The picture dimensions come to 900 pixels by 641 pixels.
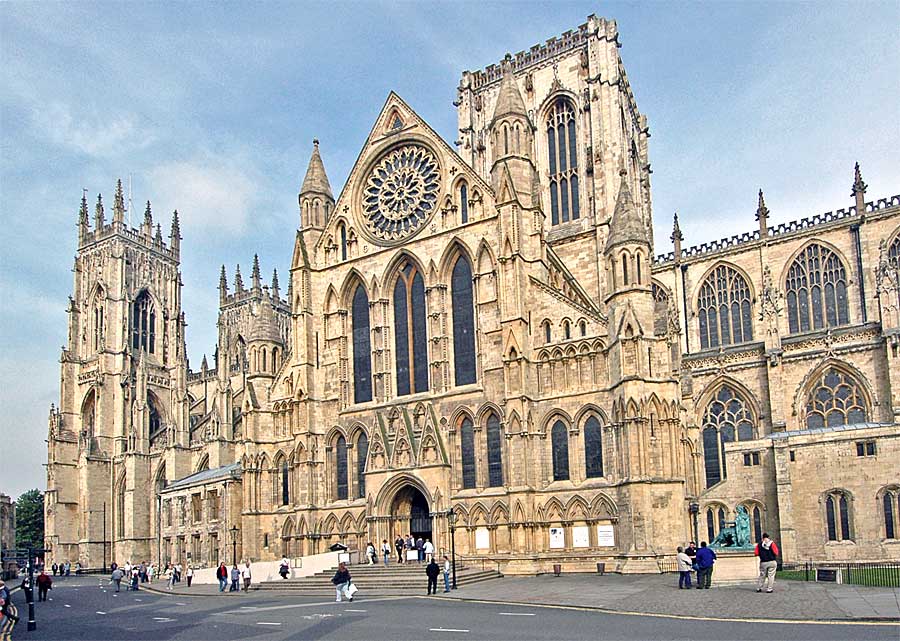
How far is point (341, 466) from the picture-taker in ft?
148

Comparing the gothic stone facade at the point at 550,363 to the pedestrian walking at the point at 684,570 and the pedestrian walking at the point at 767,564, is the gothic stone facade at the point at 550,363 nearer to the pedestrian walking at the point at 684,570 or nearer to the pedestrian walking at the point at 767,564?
the pedestrian walking at the point at 684,570

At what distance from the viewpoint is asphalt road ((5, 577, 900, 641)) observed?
61.6ft

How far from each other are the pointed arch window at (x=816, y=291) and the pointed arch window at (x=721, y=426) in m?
5.93

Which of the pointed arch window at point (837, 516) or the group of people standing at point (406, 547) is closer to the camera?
the pointed arch window at point (837, 516)

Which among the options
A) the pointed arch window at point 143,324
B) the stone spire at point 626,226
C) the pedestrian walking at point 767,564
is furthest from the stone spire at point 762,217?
the pointed arch window at point 143,324

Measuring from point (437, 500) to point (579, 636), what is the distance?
879 inches

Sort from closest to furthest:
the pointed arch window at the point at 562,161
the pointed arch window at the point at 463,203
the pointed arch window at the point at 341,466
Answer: the pointed arch window at the point at 463,203 → the pointed arch window at the point at 341,466 → the pointed arch window at the point at 562,161

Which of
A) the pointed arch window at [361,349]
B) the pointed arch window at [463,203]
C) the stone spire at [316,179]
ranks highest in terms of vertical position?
the stone spire at [316,179]

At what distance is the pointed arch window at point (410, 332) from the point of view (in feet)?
→ 145

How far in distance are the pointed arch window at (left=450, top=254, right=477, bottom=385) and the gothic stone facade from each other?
0.35ft

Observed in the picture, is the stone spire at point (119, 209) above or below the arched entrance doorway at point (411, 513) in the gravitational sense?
above

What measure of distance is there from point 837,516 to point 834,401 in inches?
485

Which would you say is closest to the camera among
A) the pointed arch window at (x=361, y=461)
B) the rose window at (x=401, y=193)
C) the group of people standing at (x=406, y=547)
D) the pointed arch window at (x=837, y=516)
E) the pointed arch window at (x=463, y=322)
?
the pointed arch window at (x=837, y=516)

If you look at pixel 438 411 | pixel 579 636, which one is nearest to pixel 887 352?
pixel 438 411
